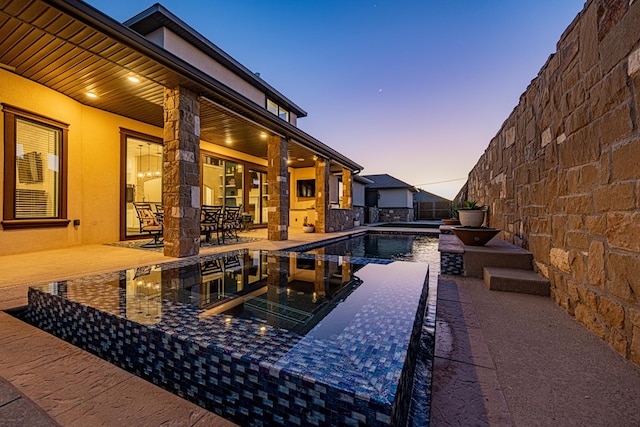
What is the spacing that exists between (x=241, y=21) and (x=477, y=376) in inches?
595

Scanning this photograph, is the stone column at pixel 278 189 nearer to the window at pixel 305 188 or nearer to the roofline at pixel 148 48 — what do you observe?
the roofline at pixel 148 48

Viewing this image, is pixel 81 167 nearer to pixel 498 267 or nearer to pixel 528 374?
pixel 528 374

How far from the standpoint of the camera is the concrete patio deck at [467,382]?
106cm

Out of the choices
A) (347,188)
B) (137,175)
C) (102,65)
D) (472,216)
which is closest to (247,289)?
(102,65)

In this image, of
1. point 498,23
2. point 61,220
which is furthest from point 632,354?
point 498,23

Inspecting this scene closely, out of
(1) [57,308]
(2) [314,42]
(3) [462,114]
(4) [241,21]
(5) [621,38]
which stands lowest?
(1) [57,308]

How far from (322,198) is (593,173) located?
24.3ft

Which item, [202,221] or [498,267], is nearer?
[498,267]

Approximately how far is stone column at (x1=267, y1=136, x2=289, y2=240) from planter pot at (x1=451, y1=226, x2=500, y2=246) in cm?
430

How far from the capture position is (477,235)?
3.75 meters

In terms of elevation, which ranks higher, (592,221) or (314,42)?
(314,42)

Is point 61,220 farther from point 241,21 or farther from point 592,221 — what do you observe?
point 241,21

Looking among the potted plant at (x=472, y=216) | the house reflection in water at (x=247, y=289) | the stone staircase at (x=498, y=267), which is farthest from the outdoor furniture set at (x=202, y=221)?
the potted plant at (x=472, y=216)

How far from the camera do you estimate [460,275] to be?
11.7 feet
